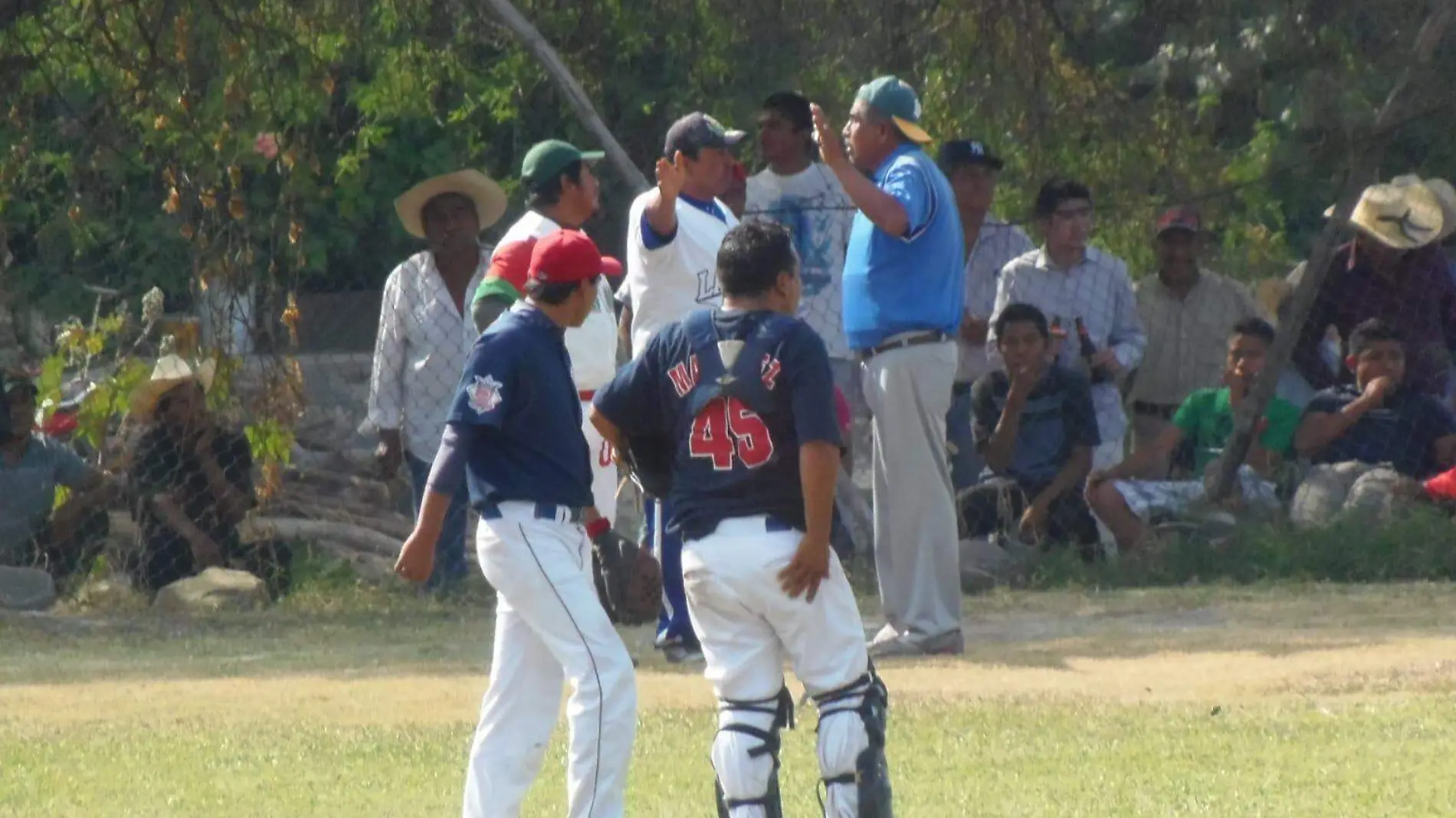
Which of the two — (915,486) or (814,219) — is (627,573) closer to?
(915,486)

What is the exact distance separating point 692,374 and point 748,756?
2.75ft

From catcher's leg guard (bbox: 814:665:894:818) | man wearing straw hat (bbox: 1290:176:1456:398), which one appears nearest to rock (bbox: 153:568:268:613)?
man wearing straw hat (bbox: 1290:176:1456:398)

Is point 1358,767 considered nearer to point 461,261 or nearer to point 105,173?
point 461,261

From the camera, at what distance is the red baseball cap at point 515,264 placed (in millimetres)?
6133

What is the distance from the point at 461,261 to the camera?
10.1m

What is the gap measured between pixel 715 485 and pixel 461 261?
204 inches

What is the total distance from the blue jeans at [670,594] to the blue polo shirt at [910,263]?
0.90 metres

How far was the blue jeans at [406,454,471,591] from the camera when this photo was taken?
387 inches

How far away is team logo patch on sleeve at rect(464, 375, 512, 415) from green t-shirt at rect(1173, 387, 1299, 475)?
5.82 metres

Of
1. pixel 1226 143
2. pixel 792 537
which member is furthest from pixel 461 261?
pixel 1226 143

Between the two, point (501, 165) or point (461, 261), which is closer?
point (461, 261)

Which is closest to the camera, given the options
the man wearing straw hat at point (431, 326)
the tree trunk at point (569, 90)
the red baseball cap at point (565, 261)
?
the red baseball cap at point (565, 261)

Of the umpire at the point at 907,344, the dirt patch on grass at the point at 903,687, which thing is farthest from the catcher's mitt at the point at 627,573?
the umpire at the point at 907,344

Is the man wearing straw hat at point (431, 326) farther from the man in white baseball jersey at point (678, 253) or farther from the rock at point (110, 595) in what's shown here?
the man in white baseball jersey at point (678, 253)
